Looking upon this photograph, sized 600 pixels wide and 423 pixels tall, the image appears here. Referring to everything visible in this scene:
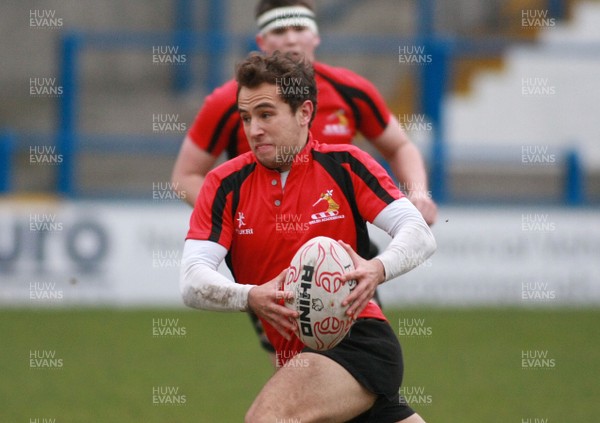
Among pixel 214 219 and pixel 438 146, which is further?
pixel 438 146

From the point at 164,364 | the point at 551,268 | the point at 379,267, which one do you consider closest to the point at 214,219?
the point at 379,267

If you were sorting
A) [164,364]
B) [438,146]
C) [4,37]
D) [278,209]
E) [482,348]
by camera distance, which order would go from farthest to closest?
[4,37]
[438,146]
[482,348]
[164,364]
[278,209]

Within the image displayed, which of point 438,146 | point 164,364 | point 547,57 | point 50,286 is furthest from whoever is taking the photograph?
point 547,57

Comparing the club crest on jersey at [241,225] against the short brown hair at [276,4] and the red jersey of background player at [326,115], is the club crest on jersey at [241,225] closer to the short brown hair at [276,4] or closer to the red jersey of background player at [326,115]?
the red jersey of background player at [326,115]

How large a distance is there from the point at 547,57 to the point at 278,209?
12667 mm

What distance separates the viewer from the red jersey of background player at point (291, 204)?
4.59 metres

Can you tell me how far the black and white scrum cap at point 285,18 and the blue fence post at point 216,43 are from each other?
8109mm

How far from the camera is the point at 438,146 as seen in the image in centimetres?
1333

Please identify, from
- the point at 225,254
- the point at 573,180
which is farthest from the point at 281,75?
the point at 573,180

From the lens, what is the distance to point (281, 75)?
454 centimetres

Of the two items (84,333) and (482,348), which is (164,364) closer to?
(84,333)

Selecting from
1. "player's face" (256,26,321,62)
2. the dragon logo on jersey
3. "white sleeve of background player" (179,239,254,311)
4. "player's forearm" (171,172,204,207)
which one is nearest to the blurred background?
"player's forearm" (171,172,204,207)

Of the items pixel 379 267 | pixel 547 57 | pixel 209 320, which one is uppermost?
pixel 547 57

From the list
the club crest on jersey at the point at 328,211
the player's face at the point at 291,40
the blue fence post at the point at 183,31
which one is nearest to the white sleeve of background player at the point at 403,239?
the club crest on jersey at the point at 328,211
